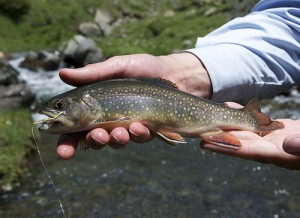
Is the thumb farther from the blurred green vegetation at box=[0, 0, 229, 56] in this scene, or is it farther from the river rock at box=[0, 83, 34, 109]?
the blurred green vegetation at box=[0, 0, 229, 56]

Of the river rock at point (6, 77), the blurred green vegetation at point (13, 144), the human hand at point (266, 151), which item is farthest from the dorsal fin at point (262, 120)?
the river rock at point (6, 77)

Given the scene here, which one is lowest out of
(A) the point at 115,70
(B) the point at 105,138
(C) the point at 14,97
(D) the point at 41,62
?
(D) the point at 41,62

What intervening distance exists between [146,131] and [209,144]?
1.82ft

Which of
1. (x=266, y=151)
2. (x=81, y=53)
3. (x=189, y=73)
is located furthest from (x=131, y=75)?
(x=81, y=53)

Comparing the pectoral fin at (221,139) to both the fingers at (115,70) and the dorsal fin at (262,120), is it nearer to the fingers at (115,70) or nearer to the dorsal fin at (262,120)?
the dorsal fin at (262,120)

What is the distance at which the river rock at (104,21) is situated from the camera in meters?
44.9

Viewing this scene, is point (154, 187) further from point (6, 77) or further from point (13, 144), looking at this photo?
point (6, 77)

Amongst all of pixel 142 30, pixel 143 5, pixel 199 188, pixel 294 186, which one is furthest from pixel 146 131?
pixel 143 5

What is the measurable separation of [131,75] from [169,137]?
776 millimetres

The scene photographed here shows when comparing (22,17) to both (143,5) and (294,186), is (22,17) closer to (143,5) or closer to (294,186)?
(143,5)

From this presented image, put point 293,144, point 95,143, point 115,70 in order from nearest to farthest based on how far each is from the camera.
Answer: point 293,144
point 95,143
point 115,70

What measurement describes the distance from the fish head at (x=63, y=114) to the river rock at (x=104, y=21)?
134ft

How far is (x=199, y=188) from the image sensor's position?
9.81m

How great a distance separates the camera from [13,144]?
11.1 m
